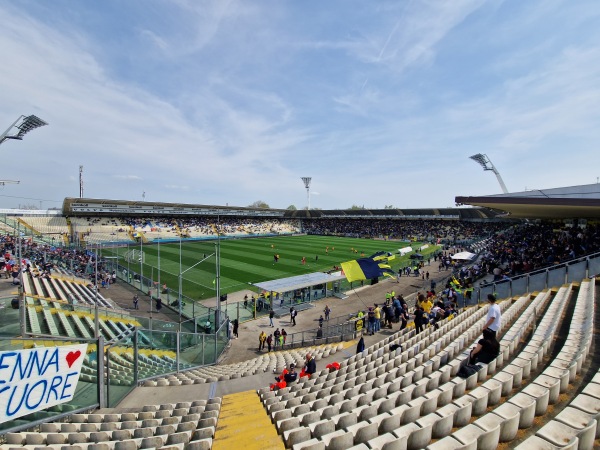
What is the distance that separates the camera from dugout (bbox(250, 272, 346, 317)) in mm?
21344

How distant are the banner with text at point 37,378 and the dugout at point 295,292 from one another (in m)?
15.2

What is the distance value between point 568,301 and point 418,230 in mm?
65168

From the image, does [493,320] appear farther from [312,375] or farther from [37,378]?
[37,378]

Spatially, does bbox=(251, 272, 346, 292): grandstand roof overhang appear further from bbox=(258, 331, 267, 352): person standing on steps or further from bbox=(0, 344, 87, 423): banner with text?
bbox=(0, 344, 87, 423): banner with text

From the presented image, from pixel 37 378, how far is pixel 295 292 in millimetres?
19714

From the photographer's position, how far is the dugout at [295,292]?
21.3 metres

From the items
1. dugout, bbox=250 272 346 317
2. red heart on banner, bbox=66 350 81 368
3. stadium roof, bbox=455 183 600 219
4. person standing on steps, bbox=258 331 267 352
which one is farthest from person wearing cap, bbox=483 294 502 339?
dugout, bbox=250 272 346 317

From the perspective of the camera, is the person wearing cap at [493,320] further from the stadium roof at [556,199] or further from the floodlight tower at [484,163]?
the floodlight tower at [484,163]

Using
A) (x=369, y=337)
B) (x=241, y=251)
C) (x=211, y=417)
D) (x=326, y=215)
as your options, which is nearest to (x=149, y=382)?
(x=211, y=417)

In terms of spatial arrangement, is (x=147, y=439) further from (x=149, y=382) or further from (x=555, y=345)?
(x=555, y=345)

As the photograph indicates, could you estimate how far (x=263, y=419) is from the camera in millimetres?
5902

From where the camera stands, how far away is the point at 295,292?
24.2m

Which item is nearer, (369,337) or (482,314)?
(482,314)

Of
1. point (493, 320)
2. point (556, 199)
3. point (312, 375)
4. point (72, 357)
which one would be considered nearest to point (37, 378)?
point (72, 357)
